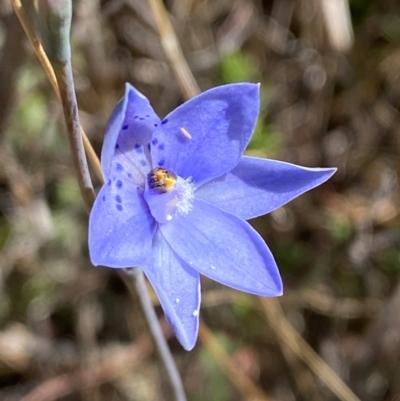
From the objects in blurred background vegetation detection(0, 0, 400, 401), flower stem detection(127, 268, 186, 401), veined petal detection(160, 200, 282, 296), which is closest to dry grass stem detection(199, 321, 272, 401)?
blurred background vegetation detection(0, 0, 400, 401)

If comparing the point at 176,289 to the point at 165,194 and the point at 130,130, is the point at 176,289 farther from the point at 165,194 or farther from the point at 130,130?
the point at 130,130

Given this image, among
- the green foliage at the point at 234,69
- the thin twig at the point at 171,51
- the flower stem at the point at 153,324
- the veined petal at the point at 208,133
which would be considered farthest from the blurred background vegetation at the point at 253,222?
the veined petal at the point at 208,133

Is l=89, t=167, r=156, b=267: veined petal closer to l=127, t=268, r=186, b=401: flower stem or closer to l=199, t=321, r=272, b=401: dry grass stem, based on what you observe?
l=127, t=268, r=186, b=401: flower stem

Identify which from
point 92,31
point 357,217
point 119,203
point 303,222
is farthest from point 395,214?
point 119,203

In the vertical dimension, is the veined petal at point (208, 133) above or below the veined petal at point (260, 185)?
above

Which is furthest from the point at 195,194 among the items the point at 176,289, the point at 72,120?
the point at 72,120

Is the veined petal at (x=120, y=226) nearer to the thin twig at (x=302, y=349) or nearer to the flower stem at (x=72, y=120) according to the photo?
the flower stem at (x=72, y=120)

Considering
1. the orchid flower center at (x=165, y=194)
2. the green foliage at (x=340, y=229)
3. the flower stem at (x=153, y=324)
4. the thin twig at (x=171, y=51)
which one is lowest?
the green foliage at (x=340, y=229)
